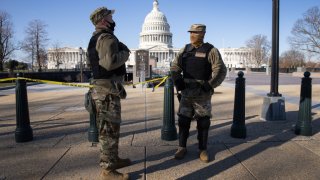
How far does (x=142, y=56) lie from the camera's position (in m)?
21.5

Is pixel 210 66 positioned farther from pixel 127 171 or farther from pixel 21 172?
pixel 21 172

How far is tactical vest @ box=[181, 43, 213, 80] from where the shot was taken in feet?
13.7

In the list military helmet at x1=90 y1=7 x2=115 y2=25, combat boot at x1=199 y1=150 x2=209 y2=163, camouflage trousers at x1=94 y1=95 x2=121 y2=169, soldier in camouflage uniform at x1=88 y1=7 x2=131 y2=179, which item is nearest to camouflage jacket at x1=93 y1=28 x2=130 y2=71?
soldier in camouflage uniform at x1=88 y1=7 x2=131 y2=179

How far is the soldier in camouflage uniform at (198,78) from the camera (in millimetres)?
4168

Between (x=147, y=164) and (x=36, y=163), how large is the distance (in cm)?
167

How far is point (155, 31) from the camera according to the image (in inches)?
4574

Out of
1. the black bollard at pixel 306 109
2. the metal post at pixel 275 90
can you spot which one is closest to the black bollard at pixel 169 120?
the black bollard at pixel 306 109

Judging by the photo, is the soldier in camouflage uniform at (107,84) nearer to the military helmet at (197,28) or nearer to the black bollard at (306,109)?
the military helmet at (197,28)

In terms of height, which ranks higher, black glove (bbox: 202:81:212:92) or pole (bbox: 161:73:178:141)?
black glove (bbox: 202:81:212:92)

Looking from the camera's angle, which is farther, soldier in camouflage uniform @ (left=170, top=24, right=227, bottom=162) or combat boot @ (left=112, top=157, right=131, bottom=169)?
soldier in camouflage uniform @ (left=170, top=24, right=227, bottom=162)

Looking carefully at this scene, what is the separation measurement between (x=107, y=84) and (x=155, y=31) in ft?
378

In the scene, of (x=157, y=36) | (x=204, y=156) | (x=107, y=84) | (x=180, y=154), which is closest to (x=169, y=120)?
(x=180, y=154)

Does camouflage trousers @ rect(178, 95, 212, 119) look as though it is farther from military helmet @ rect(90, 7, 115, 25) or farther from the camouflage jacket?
military helmet @ rect(90, 7, 115, 25)

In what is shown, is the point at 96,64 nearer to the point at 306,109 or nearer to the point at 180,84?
the point at 180,84
